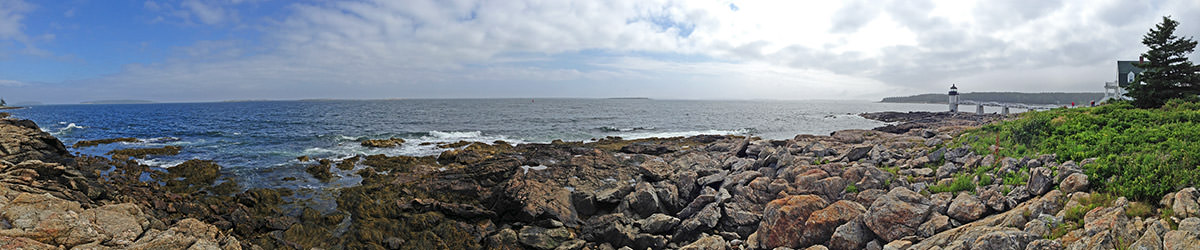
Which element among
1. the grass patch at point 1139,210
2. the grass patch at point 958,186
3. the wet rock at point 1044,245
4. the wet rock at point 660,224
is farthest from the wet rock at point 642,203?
the grass patch at point 1139,210

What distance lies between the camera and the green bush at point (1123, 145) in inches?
305

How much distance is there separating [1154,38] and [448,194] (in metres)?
28.5

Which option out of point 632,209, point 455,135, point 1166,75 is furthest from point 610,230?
point 455,135

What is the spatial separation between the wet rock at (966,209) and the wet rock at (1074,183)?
127 centimetres

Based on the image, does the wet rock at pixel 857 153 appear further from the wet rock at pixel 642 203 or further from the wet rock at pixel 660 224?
the wet rock at pixel 660 224

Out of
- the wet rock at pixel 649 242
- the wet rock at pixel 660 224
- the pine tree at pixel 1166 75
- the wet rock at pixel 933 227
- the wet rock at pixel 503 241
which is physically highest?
the pine tree at pixel 1166 75

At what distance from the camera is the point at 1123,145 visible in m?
10.5

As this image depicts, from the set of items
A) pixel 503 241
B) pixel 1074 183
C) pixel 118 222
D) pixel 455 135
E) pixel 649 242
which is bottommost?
pixel 503 241

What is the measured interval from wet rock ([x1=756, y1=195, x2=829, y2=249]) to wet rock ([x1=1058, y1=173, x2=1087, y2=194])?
13.0 feet

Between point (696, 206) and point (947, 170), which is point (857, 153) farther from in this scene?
point (696, 206)

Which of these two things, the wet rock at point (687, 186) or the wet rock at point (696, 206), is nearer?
the wet rock at point (696, 206)

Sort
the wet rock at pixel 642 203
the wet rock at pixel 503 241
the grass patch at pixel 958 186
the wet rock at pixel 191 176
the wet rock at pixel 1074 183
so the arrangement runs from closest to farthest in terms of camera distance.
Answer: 1. the wet rock at pixel 1074 183
2. the grass patch at pixel 958 186
3. the wet rock at pixel 503 241
4. the wet rock at pixel 642 203
5. the wet rock at pixel 191 176

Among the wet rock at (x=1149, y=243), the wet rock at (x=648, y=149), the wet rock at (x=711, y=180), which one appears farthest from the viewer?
the wet rock at (x=648, y=149)

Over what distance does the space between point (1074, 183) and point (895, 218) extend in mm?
3076
